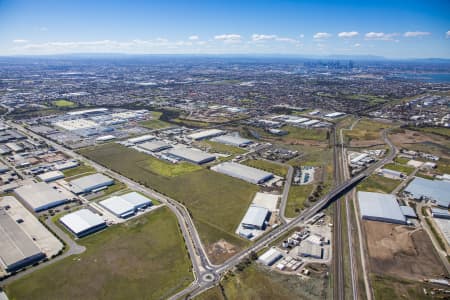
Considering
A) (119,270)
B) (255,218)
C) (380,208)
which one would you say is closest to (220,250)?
(255,218)

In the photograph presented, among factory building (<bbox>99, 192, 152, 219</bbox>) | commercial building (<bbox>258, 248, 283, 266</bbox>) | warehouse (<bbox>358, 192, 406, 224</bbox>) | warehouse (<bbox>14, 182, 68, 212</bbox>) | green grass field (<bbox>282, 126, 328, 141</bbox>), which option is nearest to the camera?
commercial building (<bbox>258, 248, 283, 266</bbox>)

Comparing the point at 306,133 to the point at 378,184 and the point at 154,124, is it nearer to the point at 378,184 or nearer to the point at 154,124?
the point at 378,184


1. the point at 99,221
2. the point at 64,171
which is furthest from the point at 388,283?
the point at 64,171

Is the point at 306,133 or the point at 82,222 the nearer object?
the point at 82,222

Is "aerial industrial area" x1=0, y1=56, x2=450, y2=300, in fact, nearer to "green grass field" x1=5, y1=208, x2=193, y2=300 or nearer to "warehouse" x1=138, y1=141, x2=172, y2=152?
"green grass field" x1=5, y1=208, x2=193, y2=300

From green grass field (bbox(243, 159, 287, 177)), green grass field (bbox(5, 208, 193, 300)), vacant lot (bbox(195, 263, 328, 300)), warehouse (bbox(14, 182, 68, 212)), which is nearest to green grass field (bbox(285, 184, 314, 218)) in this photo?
green grass field (bbox(243, 159, 287, 177))

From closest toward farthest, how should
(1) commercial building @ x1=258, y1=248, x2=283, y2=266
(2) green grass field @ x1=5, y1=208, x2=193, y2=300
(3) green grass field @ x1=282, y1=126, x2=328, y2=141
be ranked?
(2) green grass field @ x1=5, y1=208, x2=193, y2=300, (1) commercial building @ x1=258, y1=248, x2=283, y2=266, (3) green grass field @ x1=282, y1=126, x2=328, y2=141

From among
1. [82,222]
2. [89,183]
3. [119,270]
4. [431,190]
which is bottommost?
[119,270]

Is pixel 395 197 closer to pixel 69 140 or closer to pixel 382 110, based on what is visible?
pixel 69 140
